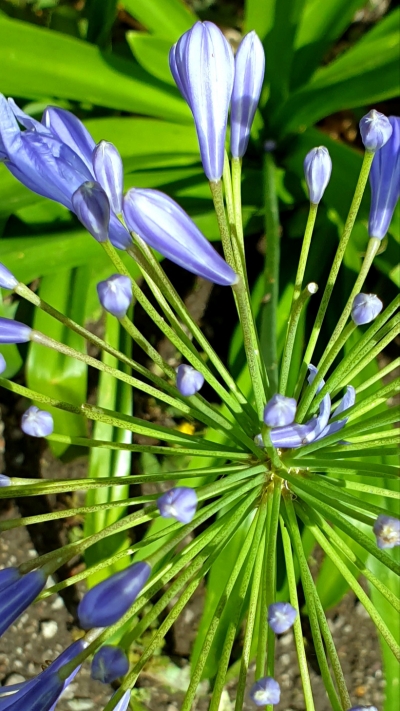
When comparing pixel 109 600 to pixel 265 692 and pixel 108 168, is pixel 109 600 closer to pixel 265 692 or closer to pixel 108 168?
pixel 265 692

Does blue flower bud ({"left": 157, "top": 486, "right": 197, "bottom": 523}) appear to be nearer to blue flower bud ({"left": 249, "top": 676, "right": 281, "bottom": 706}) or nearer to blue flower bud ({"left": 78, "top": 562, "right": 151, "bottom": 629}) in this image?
blue flower bud ({"left": 78, "top": 562, "right": 151, "bottom": 629})

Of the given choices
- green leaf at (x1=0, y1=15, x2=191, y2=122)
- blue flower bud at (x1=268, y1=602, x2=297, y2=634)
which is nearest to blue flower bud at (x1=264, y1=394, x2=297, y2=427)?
blue flower bud at (x1=268, y1=602, x2=297, y2=634)

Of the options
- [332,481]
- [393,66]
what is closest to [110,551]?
[332,481]

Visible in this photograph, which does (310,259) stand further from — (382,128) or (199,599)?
(199,599)

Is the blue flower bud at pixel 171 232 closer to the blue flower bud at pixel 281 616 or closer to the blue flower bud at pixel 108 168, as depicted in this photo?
the blue flower bud at pixel 108 168

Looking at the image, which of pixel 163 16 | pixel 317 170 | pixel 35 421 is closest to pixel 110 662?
pixel 35 421

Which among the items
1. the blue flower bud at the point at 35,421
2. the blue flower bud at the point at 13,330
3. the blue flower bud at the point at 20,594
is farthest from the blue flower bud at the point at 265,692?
the blue flower bud at the point at 13,330
